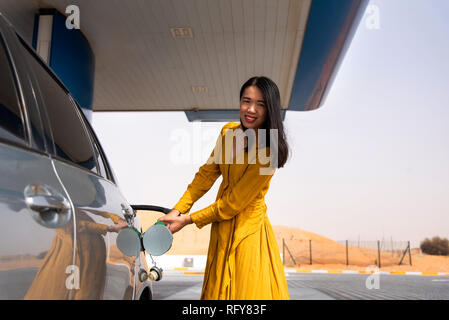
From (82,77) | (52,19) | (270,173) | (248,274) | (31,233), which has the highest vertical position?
(52,19)

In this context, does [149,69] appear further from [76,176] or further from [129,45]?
[76,176]

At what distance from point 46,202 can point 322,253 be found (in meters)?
37.1

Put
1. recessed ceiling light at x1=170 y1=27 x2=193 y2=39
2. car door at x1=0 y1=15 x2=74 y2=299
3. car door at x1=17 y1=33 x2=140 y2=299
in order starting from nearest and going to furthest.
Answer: car door at x1=0 y1=15 x2=74 y2=299
car door at x1=17 y1=33 x2=140 y2=299
recessed ceiling light at x1=170 y1=27 x2=193 y2=39

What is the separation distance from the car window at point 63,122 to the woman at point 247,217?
71cm

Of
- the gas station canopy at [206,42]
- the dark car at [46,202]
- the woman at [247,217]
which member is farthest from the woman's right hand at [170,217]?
the gas station canopy at [206,42]

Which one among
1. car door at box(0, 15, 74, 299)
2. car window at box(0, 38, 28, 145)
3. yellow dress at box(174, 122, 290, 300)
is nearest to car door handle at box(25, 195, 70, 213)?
car door at box(0, 15, 74, 299)

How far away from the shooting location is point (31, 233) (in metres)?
0.82

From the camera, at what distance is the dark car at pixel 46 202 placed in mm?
784

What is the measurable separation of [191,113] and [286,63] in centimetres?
447

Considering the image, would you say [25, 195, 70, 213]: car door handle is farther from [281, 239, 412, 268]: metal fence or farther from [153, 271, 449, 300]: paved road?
[281, 239, 412, 268]: metal fence

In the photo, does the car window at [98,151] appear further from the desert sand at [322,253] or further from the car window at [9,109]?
the desert sand at [322,253]

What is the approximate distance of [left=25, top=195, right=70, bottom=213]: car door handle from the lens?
0.84 m

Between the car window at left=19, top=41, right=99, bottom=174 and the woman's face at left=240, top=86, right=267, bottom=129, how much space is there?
79 cm

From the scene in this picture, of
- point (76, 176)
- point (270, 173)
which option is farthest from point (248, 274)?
point (76, 176)
